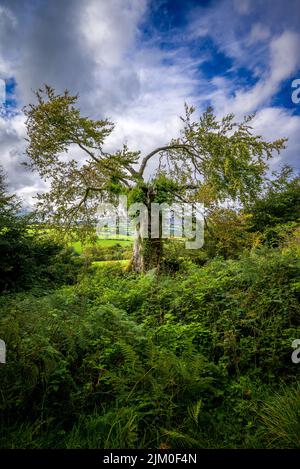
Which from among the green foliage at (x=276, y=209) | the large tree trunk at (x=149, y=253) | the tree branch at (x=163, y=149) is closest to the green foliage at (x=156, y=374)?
the large tree trunk at (x=149, y=253)

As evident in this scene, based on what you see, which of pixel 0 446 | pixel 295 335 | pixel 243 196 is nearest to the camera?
pixel 0 446

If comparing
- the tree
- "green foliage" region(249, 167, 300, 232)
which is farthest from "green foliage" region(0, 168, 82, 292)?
"green foliage" region(249, 167, 300, 232)

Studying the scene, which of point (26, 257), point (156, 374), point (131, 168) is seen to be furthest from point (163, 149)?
point (156, 374)

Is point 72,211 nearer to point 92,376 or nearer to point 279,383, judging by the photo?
point 92,376

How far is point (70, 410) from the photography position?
120 inches

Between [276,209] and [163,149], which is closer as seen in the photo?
[163,149]

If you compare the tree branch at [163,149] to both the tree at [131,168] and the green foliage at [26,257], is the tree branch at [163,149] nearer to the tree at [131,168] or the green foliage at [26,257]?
the tree at [131,168]

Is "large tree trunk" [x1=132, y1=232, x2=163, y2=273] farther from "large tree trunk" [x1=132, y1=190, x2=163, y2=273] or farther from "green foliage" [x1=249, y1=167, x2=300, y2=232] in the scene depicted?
"green foliage" [x1=249, y1=167, x2=300, y2=232]

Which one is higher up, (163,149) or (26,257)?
(163,149)

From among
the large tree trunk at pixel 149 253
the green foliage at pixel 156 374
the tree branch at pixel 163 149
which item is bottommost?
the green foliage at pixel 156 374

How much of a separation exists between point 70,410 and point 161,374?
111cm

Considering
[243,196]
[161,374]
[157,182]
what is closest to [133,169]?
[157,182]

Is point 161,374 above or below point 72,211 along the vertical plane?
below

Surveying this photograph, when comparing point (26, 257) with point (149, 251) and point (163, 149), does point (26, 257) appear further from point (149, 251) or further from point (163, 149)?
point (163, 149)
